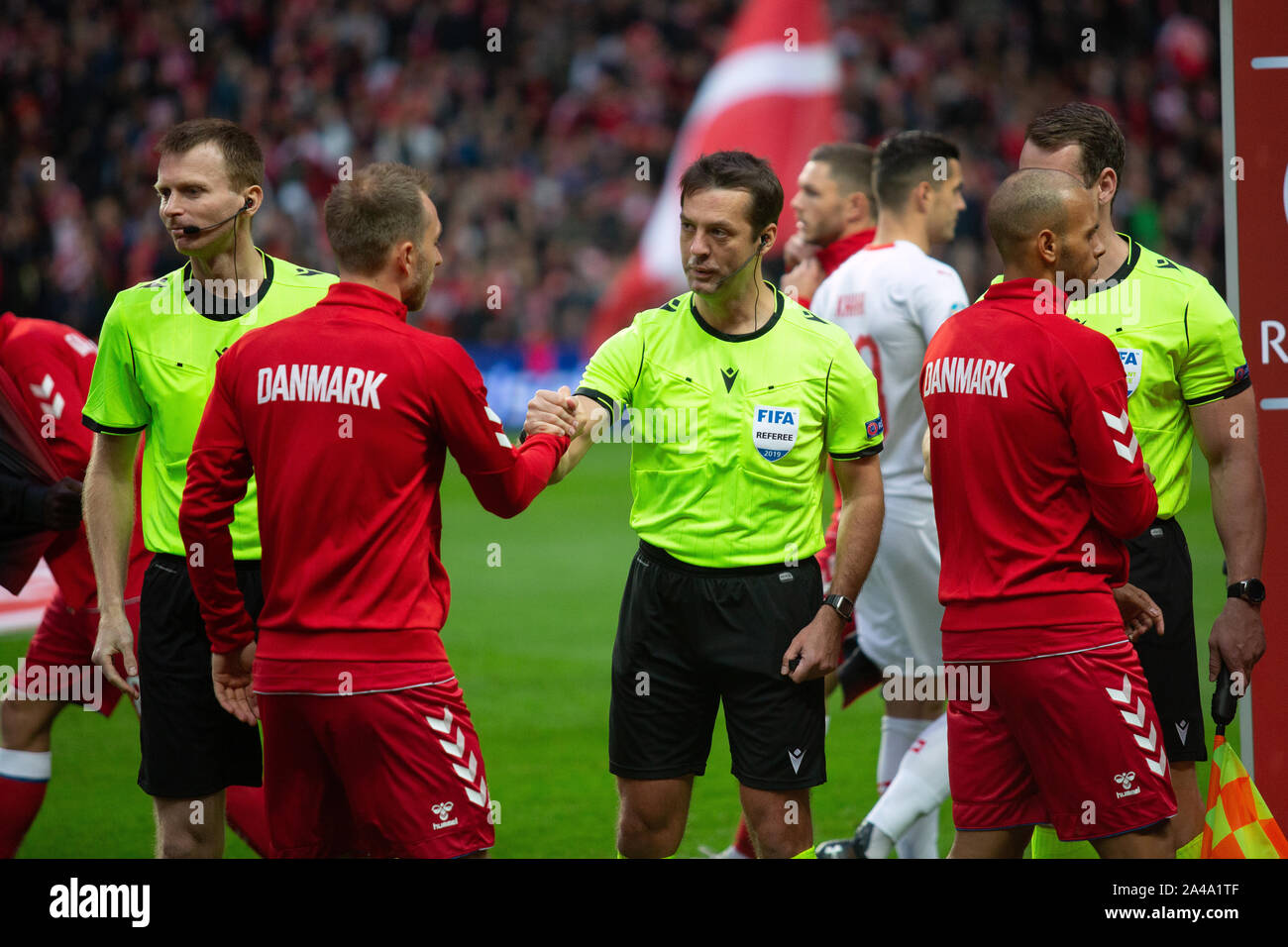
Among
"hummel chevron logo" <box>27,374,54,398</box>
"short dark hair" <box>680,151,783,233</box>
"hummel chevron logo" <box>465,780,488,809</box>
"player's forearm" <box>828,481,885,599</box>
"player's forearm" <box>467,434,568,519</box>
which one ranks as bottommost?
"hummel chevron logo" <box>465,780,488,809</box>

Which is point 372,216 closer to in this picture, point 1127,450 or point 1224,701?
point 1127,450

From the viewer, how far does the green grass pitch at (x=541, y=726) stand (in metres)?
5.95

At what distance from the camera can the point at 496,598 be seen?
35.8ft

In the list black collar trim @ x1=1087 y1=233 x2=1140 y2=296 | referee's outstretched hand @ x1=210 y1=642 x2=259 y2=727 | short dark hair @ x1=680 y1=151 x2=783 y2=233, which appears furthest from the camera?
black collar trim @ x1=1087 y1=233 x2=1140 y2=296

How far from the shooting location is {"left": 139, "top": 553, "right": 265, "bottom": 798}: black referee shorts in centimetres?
415

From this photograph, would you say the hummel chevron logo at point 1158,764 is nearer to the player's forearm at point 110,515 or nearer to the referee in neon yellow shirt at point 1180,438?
the referee in neon yellow shirt at point 1180,438

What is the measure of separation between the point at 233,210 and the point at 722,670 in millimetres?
1884

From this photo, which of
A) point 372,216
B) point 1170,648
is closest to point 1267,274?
point 1170,648

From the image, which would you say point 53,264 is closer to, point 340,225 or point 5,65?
point 5,65

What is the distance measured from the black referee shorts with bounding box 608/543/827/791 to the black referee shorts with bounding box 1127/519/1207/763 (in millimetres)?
940

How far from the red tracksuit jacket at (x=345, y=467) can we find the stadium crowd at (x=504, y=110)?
15.5 metres

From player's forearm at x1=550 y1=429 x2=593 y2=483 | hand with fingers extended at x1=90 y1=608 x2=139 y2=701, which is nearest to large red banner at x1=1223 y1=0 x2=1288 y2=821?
player's forearm at x1=550 y1=429 x2=593 y2=483

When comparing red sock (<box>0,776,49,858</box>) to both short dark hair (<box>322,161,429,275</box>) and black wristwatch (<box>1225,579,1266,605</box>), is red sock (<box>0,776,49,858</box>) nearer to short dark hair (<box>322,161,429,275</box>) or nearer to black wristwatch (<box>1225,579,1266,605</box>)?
short dark hair (<box>322,161,429,275</box>)

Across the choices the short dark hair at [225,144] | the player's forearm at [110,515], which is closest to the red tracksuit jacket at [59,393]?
the player's forearm at [110,515]
